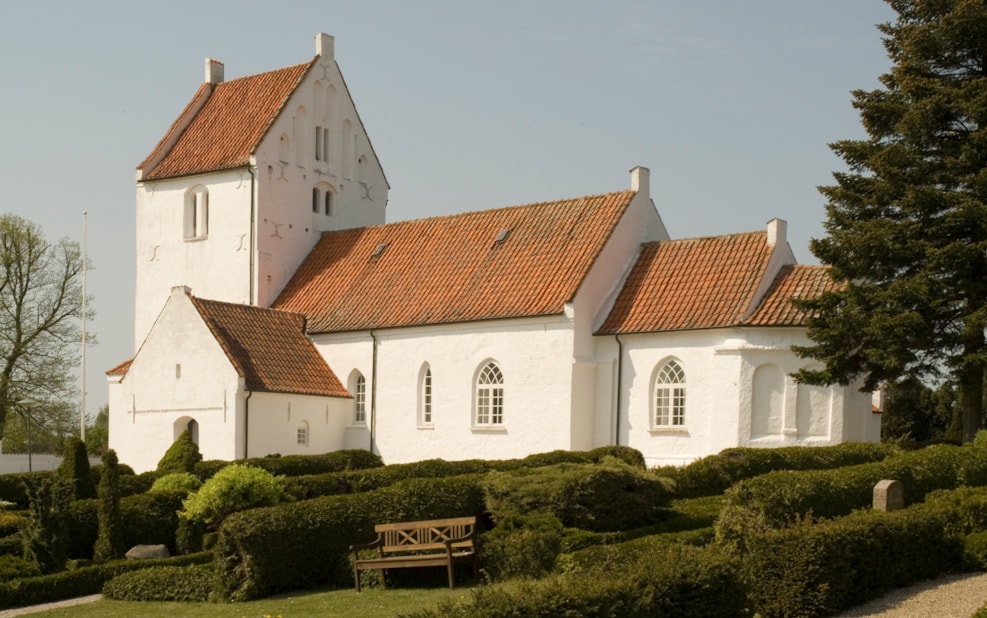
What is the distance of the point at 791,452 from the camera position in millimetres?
27219

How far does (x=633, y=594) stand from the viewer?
43.5 feet

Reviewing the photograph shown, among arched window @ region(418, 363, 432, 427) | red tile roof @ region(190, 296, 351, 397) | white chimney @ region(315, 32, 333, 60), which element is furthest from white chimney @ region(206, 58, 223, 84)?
arched window @ region(418, 363, 432, 427)

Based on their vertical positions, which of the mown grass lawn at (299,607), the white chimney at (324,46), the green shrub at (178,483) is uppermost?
the white chimney at (324,46)

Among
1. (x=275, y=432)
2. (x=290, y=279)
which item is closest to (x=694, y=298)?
(x=275, y=432)

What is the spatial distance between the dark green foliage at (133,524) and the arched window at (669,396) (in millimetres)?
13516

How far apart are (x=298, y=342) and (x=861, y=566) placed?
83.7 feet

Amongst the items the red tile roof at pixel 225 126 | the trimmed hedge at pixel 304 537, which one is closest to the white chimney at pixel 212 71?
the red tile roof at pixel 225 126

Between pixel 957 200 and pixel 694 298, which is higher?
pixel 957 200

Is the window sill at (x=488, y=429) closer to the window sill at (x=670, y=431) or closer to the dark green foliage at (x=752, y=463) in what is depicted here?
the window sill at (x=670, y=431)

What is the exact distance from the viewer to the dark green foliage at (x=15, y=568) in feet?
71.9

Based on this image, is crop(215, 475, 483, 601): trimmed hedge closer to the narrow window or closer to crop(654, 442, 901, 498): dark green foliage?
crop(654, 442, 901, 498): dark green foliage

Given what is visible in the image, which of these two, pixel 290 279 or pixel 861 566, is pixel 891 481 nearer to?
pixel 861 566

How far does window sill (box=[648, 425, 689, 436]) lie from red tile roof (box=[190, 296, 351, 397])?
414 inches

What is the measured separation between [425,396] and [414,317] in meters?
2.40
